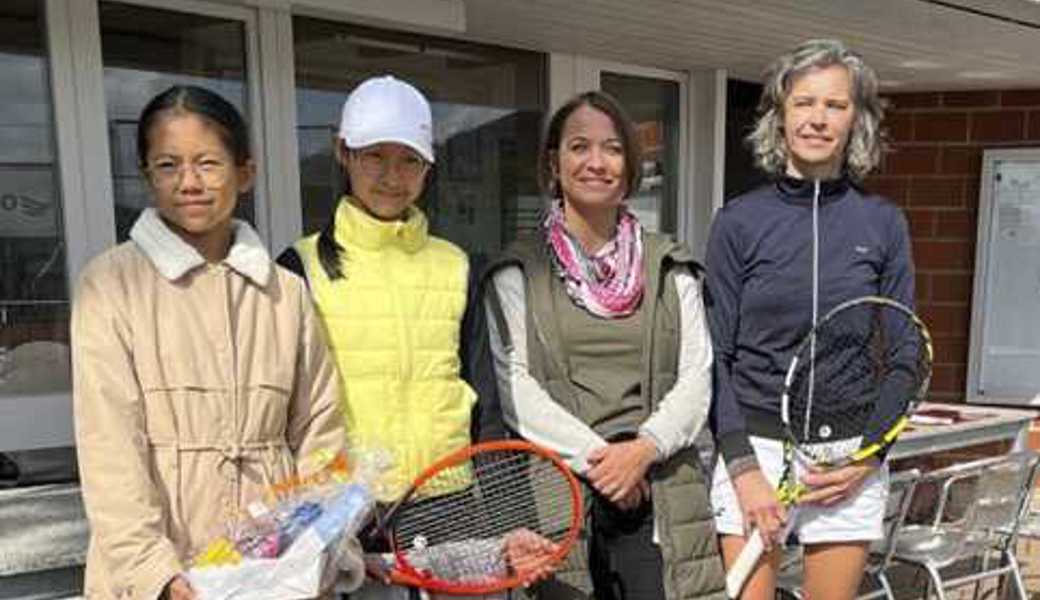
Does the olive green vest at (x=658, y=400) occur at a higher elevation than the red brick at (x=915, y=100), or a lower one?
lower

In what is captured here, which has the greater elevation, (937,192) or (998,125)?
(998,125)

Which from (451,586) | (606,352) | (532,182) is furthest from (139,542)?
(532,182)

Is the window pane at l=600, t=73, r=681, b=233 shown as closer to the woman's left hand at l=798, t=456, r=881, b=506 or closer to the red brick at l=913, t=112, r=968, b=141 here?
the red brick at l=913, t=112, r=968, b=141

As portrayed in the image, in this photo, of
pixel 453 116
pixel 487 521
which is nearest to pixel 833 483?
pixel 487 521

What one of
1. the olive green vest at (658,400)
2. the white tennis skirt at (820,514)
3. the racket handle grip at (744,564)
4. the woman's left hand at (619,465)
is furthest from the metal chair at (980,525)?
the woman's left hand at (619,465)

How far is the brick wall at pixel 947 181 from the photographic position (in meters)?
5.77

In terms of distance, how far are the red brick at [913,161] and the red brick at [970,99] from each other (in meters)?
0.31

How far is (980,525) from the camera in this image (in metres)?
3.71

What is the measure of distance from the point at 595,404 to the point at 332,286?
65cm

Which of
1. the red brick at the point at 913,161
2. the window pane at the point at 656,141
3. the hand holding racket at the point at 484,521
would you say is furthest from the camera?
the red brick at the point at 913,161

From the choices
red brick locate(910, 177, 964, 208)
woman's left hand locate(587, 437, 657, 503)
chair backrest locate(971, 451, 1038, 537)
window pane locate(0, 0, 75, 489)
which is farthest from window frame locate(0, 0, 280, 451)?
red brick locate(910, 177, 964, 208)

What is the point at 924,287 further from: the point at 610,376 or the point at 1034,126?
the point at 610,376

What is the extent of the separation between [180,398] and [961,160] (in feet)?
18.2

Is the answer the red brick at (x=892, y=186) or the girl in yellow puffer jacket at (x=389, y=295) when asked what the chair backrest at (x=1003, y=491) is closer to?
the girl in yellow puffer jacket at (x=389, y=295)
